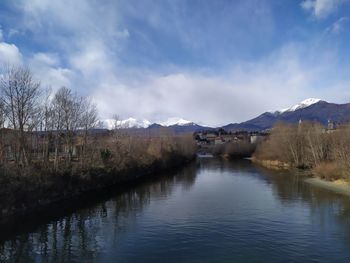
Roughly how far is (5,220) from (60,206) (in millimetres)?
6964

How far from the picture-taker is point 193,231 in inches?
955

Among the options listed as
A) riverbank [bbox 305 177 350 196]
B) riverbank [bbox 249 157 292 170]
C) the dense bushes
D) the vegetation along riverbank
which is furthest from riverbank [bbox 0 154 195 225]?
riverbank [bbox 249 157 292 170]

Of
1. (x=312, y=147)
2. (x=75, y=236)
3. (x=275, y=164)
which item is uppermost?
(x=312, y=147)

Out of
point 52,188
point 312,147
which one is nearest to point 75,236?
point 52,188

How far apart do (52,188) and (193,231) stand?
17.5 meters

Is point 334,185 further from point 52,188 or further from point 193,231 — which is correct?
point 52,188

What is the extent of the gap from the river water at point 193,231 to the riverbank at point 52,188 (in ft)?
7.81

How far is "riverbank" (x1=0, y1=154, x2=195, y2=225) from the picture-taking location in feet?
94.5

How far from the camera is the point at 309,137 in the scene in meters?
73.2

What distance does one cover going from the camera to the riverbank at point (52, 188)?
94.5 ft

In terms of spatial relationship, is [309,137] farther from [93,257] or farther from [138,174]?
[93,257]

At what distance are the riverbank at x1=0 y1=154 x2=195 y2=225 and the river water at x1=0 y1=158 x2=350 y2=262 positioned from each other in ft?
7.81

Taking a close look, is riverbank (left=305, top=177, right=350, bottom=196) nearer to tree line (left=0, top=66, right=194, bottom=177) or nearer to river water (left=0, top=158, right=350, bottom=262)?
river water (left=0, top=158, right=350, bottom=262)

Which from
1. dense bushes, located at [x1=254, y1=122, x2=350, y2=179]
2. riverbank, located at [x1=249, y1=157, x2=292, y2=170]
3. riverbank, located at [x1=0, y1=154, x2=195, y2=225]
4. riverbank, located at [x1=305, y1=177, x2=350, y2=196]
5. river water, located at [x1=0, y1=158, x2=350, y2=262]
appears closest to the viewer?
river water, located at [x1=0, y1=158, x2=350, y2=262]
